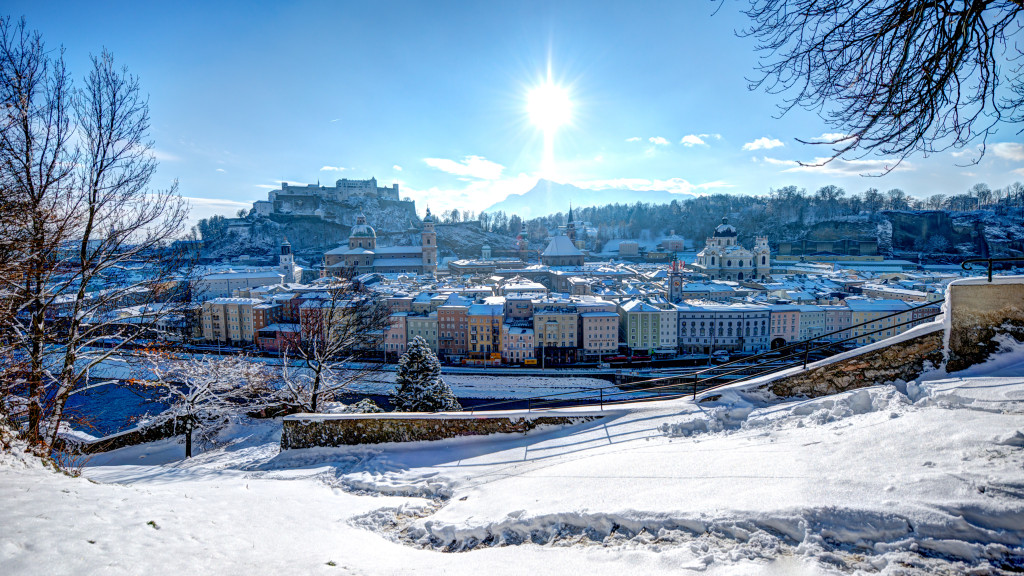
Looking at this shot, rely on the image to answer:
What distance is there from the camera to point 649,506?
8.24 feet

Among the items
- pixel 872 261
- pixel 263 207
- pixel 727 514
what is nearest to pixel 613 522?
pixel 727 514

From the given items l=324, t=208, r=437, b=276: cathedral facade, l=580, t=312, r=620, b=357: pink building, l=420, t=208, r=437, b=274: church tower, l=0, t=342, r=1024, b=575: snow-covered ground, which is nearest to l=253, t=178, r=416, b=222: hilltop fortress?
l=324, t=208, r=437, b=276: cathedral facade

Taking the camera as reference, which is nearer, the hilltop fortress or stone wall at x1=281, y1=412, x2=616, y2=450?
stone wall at x1=281, y1=412, x2=616, y2=450

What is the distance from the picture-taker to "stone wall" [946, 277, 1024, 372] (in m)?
3.83

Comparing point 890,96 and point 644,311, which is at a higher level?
point 890,96

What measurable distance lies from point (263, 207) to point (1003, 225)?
11298cm

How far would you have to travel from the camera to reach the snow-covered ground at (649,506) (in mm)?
1907

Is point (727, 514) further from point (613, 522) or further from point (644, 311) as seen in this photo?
point (644, 311)

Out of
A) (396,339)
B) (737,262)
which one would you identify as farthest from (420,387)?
(737,262)

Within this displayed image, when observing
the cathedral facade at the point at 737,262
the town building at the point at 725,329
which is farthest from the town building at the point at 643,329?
the cathedral facade at the point at 737,262

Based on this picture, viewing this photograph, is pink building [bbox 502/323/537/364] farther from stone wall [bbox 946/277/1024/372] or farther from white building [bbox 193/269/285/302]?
white building [bbox 193/269/285/302]

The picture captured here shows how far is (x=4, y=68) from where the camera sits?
160 inches

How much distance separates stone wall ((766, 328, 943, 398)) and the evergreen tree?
7.38m

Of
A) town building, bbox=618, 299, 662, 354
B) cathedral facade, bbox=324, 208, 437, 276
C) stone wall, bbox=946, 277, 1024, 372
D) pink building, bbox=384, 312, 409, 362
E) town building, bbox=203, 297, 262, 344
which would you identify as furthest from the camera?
cathedral facade, bbox=324, 208, 437, 276
